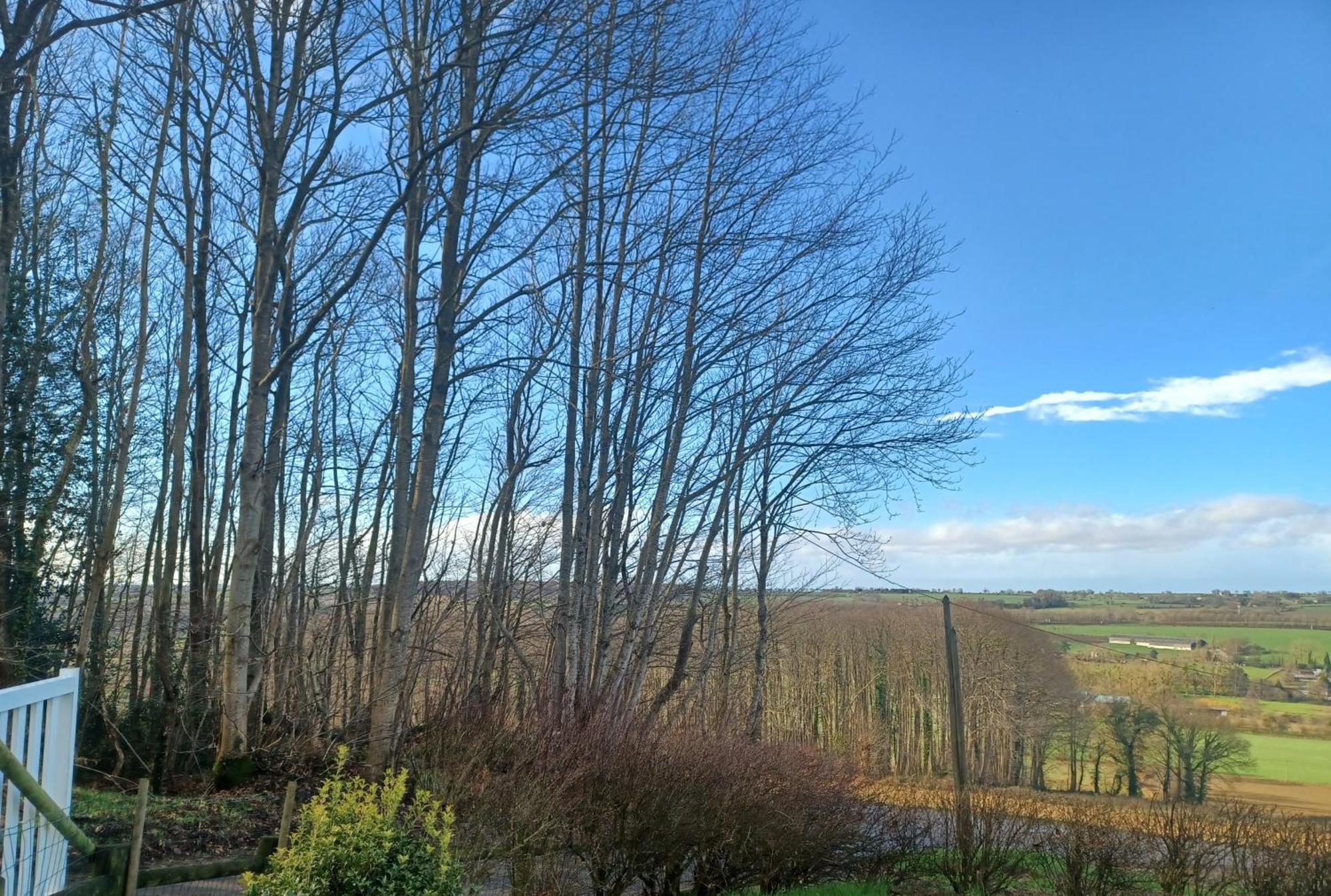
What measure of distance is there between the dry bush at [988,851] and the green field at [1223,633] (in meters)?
15.1

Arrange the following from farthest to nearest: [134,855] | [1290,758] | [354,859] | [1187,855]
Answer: [1290,758] → [1187,855] → [134,855] → [354,859]

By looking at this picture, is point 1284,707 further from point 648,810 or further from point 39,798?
point 39,798

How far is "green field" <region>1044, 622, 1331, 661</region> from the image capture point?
19750mm

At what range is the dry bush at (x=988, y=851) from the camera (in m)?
8.48

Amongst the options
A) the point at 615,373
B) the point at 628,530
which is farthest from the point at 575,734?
the point at 628,530

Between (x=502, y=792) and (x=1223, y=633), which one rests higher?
(x=1223, y=633)

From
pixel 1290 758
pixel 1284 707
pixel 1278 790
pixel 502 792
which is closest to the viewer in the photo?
pixel 502 792

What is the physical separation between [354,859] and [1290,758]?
2076 cm

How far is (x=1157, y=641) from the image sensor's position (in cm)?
2198

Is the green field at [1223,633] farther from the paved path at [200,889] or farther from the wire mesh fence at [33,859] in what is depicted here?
the wire mesh fence at [33,859]

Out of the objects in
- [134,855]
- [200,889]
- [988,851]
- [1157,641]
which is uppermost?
[1157,641]

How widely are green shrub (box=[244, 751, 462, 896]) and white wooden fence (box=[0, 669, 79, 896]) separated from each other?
1498 millimetres

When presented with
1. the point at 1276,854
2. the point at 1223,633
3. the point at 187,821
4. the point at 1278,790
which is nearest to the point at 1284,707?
the point at 1278,790

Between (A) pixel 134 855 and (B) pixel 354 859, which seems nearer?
(B) pixel 354 859
